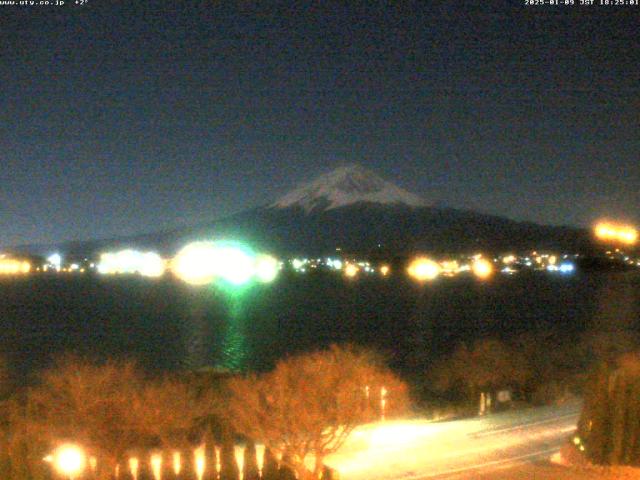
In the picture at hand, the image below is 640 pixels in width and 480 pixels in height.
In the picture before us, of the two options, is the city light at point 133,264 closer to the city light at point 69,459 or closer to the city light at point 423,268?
the city light at point 423,268

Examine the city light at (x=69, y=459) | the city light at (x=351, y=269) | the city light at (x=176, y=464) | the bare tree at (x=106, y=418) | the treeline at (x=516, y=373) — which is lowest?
the treeline at (x=516, y=373)

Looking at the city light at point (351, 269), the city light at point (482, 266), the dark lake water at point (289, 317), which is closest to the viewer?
the dark lake water at point (289, 317)

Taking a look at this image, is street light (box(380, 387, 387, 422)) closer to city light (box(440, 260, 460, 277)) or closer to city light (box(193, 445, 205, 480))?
city light (box(193, 445, 205, 480))

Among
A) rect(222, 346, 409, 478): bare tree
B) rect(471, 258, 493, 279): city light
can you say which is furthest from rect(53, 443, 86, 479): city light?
rect(471, 258, 493, 279): city light

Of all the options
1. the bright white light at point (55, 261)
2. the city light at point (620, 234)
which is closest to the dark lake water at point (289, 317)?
the city light at point (620, 234)

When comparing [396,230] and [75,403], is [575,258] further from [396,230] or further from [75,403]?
[75,403]

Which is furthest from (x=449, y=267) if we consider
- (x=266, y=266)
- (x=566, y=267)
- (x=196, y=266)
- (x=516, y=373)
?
(x=516, y=373)
